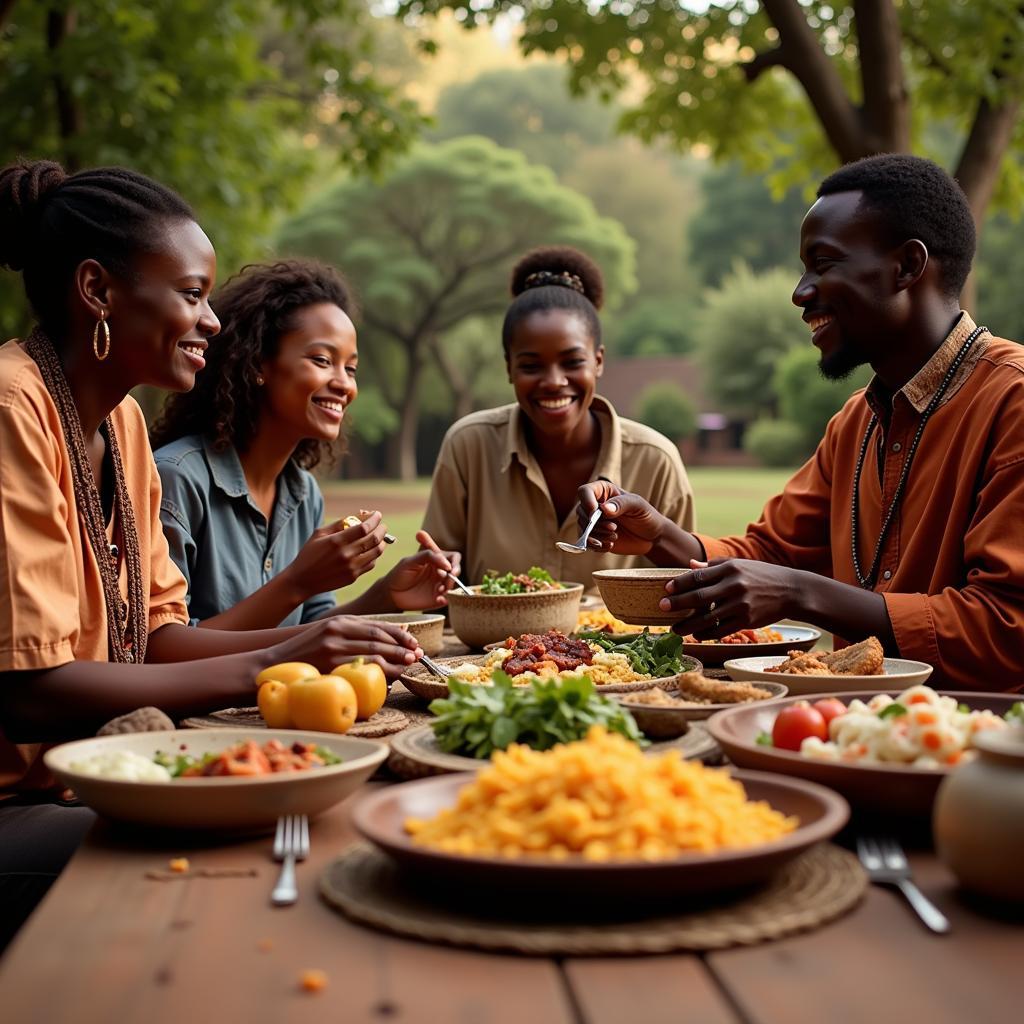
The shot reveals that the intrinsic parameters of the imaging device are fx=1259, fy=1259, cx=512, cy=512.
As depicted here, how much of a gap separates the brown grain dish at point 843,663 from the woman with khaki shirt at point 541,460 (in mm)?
2036

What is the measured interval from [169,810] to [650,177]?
65.4 metres

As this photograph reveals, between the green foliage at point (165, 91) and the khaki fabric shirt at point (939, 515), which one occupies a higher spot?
the green foliage at point (165, 91)

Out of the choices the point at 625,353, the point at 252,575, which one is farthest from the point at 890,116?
the point at 625,353

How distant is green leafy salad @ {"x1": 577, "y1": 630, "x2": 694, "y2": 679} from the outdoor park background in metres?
1.46

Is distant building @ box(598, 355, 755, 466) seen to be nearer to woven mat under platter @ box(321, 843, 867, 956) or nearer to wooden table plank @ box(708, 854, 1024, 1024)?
woven mat under platter @ box(321, 843, 867, 956)

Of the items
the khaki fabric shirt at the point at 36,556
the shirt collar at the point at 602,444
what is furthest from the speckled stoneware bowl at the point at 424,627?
the shirt collar at the point at 602,444

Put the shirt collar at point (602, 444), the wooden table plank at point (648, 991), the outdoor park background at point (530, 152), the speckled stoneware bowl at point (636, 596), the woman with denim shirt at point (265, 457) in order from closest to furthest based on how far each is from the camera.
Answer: the wooden table plank at point (648, 991), the speckled stoneware bowl at point (636, 596), the woman with denim shirt at point (265, 457), the shirt collar at point (602, 444), the outdoor park background at point (530, 152)

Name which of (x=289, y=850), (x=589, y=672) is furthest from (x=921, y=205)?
(x=289, y=850)

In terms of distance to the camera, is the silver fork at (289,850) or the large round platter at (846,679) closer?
the silver fork at (289,850)

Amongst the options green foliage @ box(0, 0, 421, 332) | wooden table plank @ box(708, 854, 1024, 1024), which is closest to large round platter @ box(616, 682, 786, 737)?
wooden table plank @ box(708, 854, 1024, 1024)

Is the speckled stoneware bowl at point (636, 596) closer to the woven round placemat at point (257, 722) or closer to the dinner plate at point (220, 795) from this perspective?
the woven round placemat at point (257, 722)

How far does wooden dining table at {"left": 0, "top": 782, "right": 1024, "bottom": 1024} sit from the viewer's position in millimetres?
1312

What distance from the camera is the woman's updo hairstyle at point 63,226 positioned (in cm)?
296

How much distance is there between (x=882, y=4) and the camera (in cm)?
657
